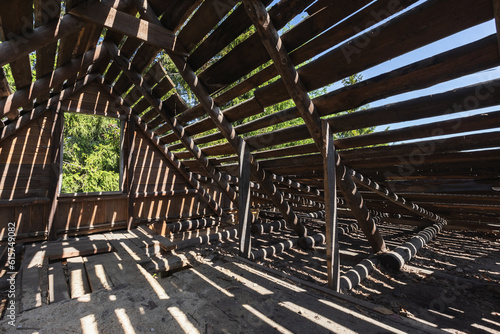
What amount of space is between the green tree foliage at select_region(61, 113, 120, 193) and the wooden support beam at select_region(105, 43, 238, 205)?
6.62 meters

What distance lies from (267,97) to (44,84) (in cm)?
337

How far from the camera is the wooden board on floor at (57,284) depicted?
271 centimetres

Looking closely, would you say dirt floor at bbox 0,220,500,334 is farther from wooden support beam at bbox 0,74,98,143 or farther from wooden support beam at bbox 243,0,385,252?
wooden support beam at bbox 0,74,98,143

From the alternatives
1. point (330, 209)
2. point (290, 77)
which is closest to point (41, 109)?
point (290, 77)

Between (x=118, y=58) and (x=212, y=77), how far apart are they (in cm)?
185

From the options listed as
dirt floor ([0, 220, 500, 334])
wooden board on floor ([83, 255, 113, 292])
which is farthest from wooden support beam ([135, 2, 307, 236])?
wooden board on floor ([83, 255, 113, 292])

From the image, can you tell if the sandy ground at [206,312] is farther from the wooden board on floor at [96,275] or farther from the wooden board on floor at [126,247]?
the wooden board on floor at [126,247]

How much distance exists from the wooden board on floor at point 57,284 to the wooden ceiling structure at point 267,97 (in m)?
2.12

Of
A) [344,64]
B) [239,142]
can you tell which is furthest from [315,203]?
[344,64]

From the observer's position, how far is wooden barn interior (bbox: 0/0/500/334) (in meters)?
2.16

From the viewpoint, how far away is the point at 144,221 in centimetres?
655

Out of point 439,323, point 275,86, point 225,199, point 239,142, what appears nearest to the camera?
point 439,323

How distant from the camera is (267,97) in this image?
3.23 m

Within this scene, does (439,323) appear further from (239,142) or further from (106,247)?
(106,247)
